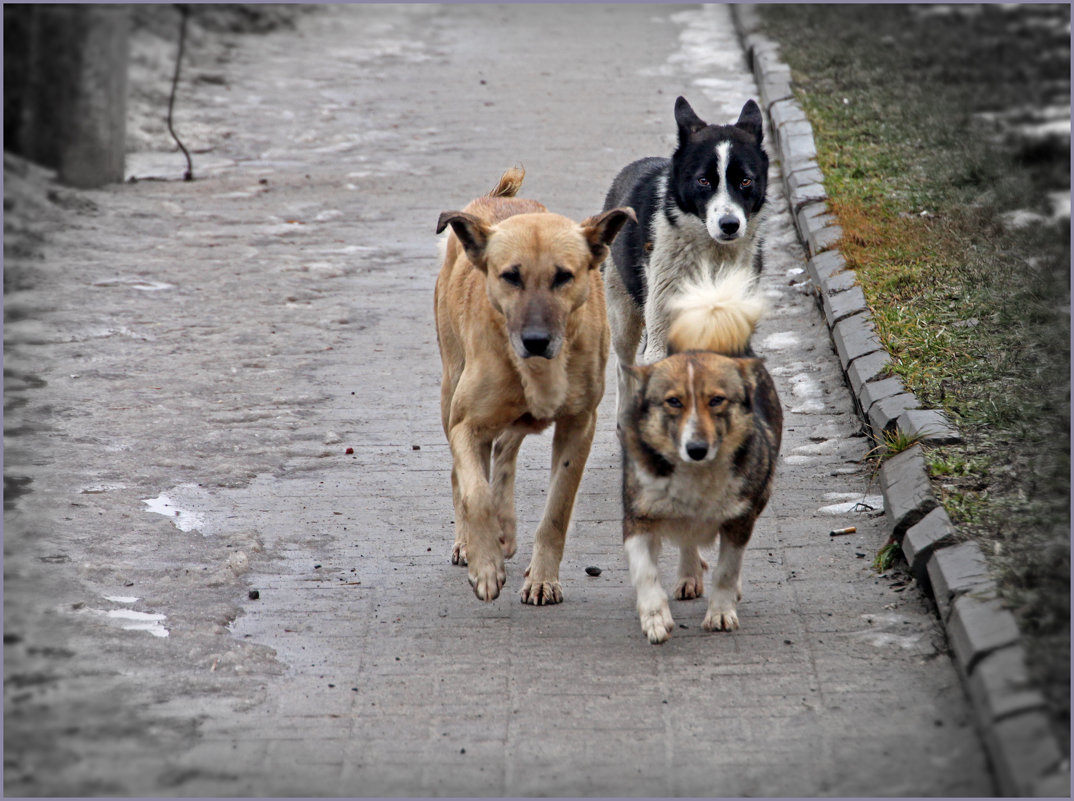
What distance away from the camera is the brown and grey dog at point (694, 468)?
15.7 ft

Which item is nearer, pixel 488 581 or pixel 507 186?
pixel 488 581

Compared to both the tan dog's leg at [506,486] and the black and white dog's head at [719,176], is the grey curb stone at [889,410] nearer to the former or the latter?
the black and white dog's head at [719,176]

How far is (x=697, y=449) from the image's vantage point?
4.64 metres

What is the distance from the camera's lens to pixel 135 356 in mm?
8562

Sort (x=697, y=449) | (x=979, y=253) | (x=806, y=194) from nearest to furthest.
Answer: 1. (x=697, y=449)
2. (x=979, y=253)
3. (x=806, y=194)

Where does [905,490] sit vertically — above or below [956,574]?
below

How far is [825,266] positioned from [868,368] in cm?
204

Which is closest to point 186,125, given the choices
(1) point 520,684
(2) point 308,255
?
(2) point 308,255

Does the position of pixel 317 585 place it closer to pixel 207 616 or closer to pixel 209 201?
pixel 207 616

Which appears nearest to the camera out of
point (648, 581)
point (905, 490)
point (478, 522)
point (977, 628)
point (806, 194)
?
point (977, 628)

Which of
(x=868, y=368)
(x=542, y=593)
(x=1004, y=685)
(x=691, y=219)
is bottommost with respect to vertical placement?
(x=542, y=593)

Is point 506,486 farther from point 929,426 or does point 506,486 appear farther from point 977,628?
point 977,628

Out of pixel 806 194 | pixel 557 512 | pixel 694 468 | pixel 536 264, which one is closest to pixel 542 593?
pixel 557 512

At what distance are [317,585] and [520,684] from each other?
4.27ft
